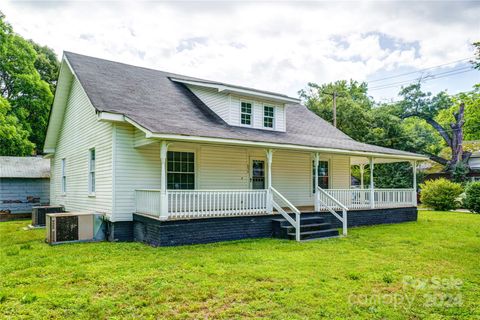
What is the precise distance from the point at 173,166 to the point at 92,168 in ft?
9.88

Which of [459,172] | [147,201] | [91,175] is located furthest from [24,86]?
[459,172]

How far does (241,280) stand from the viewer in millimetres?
5828

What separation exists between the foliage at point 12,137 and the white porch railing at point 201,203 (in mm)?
15190

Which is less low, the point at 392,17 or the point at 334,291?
the point at 392,17

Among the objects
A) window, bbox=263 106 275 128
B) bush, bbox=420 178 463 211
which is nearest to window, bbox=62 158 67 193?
window, bbox=263 106 275 128

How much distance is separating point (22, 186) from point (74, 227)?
10.3 metres

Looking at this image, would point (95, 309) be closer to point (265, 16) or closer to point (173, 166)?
point (173, 166)

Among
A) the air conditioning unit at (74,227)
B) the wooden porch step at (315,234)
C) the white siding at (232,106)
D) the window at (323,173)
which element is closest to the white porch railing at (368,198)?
the window at (323,173)

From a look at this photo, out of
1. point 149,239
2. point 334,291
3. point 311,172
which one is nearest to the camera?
point 334,291

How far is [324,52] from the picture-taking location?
113 ft

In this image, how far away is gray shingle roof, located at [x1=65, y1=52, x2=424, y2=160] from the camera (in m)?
9.86

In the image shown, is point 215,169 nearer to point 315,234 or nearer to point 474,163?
point 315,234

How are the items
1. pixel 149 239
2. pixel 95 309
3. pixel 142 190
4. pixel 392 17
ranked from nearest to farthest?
pixel 95 309 → pixel 149 239 → pixel 142 190 → pixel 392 17

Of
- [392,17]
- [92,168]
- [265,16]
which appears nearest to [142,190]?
[92,168]
